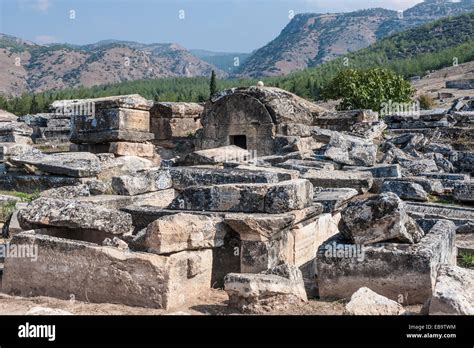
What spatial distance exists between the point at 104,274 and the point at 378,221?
261 centimetres

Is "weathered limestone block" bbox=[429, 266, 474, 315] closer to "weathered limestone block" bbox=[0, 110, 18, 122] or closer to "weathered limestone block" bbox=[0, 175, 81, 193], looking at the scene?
"weathered limestone block" bbox=[0, 175, 81, 193]

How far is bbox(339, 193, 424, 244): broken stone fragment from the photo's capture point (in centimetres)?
509

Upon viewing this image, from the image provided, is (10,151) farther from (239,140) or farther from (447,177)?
(447,177)

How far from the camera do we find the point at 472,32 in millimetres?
104000

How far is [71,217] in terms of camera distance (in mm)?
5633

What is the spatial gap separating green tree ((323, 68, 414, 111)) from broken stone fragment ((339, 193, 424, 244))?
25289mm

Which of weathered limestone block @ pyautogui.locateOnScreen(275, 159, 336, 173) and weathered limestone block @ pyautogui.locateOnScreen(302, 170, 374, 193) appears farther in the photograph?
weathered limestone block @ pyautogui.locateOnScreen(275, 159, 336, 173)

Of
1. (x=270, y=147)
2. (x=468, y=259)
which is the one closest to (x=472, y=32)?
(x=270, y=147)

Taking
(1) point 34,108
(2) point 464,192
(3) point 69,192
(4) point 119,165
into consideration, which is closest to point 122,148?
(4) point 119,165

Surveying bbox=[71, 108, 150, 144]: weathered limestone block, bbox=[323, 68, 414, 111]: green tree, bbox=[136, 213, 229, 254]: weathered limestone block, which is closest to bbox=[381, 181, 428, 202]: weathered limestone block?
bbox=[136, 213, 229, 254]: weathered limestone block

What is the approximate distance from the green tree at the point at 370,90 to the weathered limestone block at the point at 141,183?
23745 mm

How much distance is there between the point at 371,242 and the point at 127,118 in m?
8.89

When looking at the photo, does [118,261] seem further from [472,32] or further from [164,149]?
[472,32]
